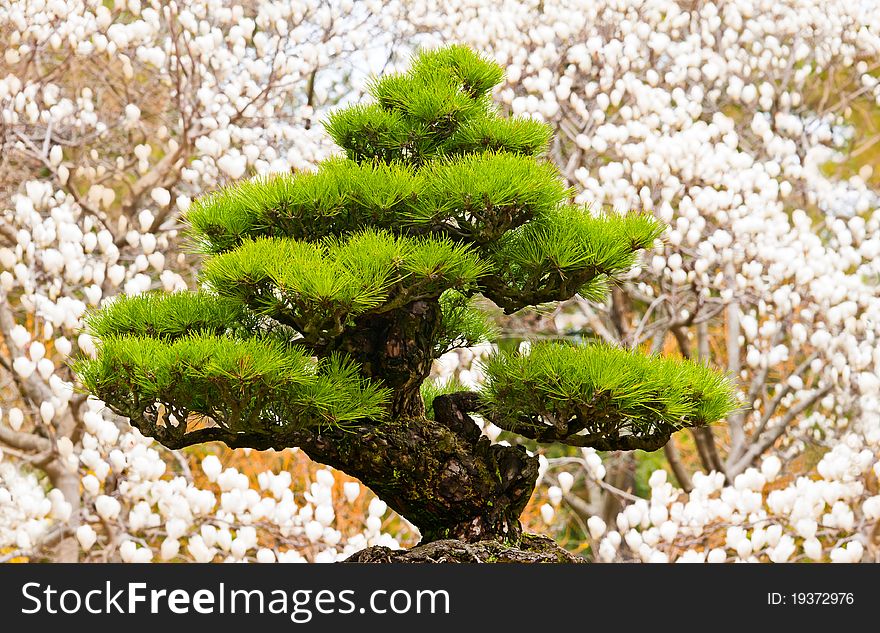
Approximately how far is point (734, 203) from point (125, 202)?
91.4 inches

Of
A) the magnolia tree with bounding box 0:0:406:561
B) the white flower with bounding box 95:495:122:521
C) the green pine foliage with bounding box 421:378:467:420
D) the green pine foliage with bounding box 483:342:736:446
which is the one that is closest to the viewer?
the green pine foliage with bounding box 483:342:736:446

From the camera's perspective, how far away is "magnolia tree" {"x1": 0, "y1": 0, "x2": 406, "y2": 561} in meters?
2.86

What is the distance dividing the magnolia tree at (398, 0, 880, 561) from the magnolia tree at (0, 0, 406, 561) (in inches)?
27.8

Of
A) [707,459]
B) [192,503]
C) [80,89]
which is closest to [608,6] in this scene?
[707,459]

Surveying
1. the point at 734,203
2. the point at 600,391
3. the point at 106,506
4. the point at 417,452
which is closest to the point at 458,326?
the point at 417,452

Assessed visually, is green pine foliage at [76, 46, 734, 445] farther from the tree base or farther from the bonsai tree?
the tree base

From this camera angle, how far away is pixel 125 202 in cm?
348

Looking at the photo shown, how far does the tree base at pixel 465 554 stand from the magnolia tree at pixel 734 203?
1.55 metres

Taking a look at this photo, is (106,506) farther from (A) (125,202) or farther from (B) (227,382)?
(B) (227,382)

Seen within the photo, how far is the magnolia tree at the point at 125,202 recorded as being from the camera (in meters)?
2.86

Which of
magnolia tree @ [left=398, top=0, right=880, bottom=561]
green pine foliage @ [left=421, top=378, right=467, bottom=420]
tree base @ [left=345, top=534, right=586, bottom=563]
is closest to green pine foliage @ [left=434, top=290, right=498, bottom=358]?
green pine foliage @ [left=421, top=378, right=467, bottom=420]

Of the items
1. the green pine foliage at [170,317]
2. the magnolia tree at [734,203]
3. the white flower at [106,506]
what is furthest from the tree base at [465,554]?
the magnolia tree at [734,203]

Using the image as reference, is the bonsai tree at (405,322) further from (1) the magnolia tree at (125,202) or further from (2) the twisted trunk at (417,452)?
(1) the magnolia tree at (125,202)

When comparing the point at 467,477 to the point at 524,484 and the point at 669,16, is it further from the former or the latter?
the point at 669,16
